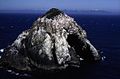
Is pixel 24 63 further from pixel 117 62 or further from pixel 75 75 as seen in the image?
pixel 117 62

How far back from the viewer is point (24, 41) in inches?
3073

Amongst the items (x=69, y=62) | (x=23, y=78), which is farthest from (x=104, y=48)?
(x=23, y=78)

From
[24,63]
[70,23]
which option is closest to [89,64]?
[70,23]

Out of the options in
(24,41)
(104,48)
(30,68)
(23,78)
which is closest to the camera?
(23,78)

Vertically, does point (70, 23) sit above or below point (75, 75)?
above

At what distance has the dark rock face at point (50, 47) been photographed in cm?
7294

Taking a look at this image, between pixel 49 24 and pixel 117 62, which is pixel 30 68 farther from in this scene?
pixel 117 62

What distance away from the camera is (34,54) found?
73.6m

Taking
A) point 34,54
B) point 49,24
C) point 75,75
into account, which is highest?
point 49,24

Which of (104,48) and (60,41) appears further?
(104,48)

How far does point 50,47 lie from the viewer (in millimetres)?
73750

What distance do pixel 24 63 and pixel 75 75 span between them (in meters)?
14.2

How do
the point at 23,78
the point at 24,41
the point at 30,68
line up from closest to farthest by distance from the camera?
1. the point at 23,78
2. the point at 30,68
3. the point at 24,41

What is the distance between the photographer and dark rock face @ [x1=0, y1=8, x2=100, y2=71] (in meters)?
72.9
